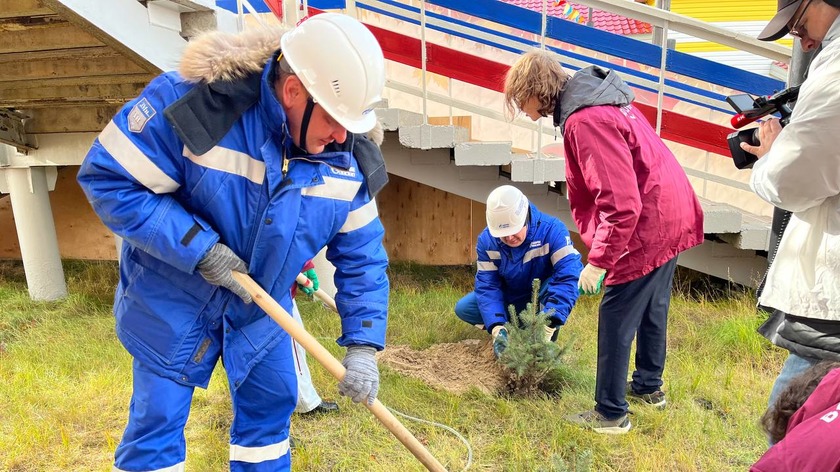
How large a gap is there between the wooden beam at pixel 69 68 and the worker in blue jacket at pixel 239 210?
307cm

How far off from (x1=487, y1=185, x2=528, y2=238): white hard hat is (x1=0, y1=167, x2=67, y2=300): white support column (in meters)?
4.84

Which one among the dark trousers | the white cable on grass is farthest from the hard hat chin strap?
the white cable on grass

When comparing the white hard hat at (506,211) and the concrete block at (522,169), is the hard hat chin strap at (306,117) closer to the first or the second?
the white hard hat at (506,211)

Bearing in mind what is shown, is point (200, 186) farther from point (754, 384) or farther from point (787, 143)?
point (754, 384)

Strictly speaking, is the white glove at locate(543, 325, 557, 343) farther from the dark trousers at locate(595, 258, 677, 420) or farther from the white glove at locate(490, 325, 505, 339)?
the dark trousers at locate(595, 258, 677, 420)

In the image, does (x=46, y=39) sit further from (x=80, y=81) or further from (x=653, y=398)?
(x=653, y=398)

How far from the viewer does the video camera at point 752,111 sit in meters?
1.82

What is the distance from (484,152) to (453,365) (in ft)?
5.87

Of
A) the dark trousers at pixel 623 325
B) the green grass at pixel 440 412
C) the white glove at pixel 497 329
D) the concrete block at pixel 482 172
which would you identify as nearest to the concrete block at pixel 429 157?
the concrete block at pixel 482 172

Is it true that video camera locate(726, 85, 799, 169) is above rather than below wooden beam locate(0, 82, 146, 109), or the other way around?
above

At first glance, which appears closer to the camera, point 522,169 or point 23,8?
point 23,8

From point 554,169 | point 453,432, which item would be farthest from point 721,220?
point 453,432

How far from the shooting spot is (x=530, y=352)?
3168mm

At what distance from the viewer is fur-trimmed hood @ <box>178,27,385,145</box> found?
1657 millimetres
